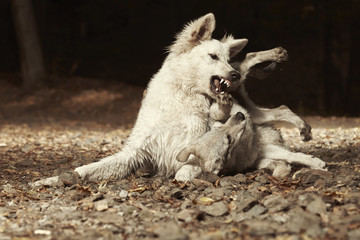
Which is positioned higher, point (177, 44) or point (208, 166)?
point (177, 44)

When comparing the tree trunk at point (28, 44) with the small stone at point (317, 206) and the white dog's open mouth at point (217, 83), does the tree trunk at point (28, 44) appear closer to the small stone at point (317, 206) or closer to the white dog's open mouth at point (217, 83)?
the white dog's open mouth at point (217, 83)

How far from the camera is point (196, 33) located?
570 centimetres

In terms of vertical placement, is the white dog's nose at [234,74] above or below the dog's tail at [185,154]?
above

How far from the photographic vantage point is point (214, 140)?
5.20 metres

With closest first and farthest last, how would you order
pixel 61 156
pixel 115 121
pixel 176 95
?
pixel 176 95 → pixel 61 156 → pixel 115 121

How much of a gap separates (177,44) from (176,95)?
72cm

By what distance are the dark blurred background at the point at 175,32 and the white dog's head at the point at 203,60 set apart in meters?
9.14

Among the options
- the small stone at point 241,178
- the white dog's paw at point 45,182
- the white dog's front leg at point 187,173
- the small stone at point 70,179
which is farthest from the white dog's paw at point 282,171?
the white dog's paw at point 45,182

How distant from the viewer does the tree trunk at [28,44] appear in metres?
Result: 15.5

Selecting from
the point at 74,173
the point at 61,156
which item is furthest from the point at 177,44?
the point at 61,156

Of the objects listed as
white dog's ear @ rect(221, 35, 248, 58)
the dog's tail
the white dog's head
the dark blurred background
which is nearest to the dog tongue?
the white dog's head

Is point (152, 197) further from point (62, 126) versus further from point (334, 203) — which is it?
point (62, 126)

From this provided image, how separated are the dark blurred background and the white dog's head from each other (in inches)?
360

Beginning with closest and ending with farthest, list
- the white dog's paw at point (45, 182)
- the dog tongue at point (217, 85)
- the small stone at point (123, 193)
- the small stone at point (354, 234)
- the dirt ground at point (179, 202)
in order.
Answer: the small stone at point (354, 234) < the dirt ground at point (179, 202) < the small stone at point (123, 193) < the white dog's paw at point (45, 182) < the dog tongue at point (217, 85)
